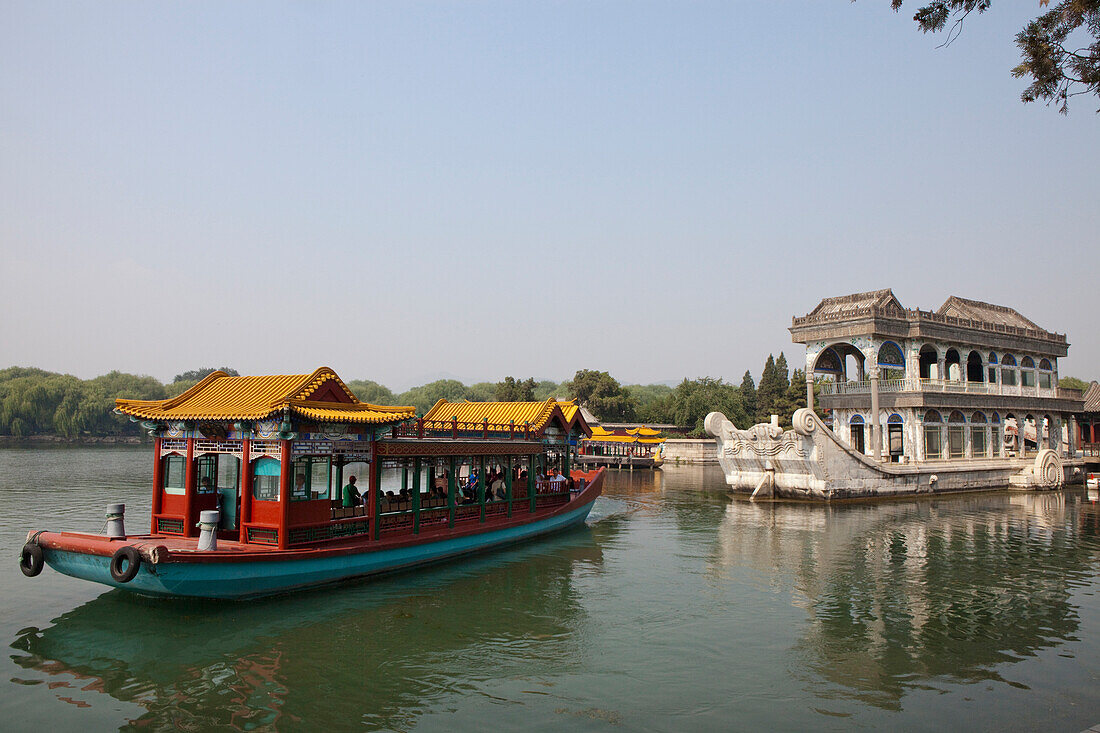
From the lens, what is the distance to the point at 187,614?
10.7m

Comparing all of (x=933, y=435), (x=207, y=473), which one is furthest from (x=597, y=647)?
(x=933, y=435)

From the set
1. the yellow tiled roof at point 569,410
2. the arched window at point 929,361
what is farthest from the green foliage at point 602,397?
the yellow tiled roof at point 569,410

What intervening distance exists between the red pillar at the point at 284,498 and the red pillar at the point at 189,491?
1.89m

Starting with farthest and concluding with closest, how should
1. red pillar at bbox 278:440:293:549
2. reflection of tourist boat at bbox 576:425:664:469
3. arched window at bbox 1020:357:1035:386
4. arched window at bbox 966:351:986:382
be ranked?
reflection of tourist boat at bbox 576:425:664:469
arched window at bbox 1020:357:1035:386
arched window at bbox 966:351:986:382
red pillar at bbox 278:440:293:549

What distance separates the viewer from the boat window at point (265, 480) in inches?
464

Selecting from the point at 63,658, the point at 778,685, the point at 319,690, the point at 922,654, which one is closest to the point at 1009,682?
the point at 922,654

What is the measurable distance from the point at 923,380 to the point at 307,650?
3033 centimetres

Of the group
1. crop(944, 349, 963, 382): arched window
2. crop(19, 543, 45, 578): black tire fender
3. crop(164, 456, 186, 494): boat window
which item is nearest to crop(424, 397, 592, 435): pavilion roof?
crop(164, 456, 186, 494): boat window

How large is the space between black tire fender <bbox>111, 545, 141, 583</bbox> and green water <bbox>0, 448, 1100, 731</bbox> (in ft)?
2.71

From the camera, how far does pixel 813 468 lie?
27469mm

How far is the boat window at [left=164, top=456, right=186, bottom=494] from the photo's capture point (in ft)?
42.1

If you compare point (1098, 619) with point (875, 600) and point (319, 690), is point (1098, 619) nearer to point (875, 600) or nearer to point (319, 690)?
point (875, 600)

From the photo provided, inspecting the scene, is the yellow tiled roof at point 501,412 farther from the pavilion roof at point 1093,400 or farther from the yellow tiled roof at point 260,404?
the pavilion roof at point 1093,400

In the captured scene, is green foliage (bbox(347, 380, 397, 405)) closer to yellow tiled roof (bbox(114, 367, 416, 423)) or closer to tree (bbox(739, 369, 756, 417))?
tree (bbox(739, 369, 756, 417))
